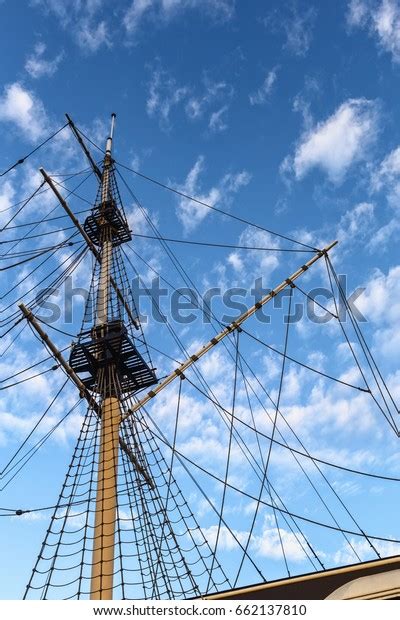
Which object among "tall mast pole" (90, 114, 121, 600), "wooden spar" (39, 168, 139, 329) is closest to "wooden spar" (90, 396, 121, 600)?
"tall mast pole" (90, 114, 121, 600)

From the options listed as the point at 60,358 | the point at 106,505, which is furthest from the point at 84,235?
the point at 106,505

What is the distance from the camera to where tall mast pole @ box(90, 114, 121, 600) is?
41.3ft

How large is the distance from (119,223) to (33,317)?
19.5 ft

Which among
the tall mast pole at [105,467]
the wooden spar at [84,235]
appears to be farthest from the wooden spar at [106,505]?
the wooden spar at [84,235]

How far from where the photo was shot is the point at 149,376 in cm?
1762

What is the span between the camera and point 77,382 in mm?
17734

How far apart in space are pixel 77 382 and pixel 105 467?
154 inches

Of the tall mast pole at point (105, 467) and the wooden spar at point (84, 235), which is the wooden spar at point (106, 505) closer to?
the tall mast pole at point (105, 467)

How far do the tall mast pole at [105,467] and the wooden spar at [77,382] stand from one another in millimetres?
793

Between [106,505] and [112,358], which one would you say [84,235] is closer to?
[112,358]

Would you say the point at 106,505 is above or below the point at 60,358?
below

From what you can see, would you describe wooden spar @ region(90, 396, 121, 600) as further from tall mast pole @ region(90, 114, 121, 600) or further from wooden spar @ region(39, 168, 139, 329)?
wooden spar @ region(39, 168, 139, 329)
